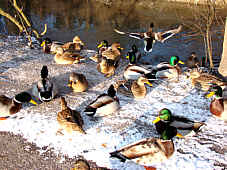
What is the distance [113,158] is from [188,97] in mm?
2762

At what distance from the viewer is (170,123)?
172 inches

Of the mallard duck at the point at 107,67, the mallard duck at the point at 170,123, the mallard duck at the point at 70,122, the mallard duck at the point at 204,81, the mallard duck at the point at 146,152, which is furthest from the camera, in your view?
the mallard duck at the point at 107,67

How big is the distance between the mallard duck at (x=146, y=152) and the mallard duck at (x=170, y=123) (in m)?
0.40

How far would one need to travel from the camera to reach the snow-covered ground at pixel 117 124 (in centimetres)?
405

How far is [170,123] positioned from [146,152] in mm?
877

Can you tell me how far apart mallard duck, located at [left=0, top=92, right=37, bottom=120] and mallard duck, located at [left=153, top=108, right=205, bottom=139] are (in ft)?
8.91

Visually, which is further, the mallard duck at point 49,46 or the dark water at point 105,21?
the dark water at point 105,21

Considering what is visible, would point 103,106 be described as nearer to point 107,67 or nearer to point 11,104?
point 11,104

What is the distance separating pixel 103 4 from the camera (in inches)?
757

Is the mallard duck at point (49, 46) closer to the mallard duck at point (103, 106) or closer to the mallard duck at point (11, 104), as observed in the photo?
the mallard duck at point (11, 104)

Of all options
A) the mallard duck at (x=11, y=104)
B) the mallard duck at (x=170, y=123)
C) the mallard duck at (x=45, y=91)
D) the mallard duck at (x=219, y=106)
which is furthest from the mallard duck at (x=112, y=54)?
the mallard duck at (x=170, y=123)

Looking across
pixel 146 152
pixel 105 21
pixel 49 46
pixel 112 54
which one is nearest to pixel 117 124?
pixel 146 152

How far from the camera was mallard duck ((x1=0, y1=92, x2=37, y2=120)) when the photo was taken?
16.1 feet

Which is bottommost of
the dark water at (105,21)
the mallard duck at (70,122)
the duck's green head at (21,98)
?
the mallard duck at (70,122)
